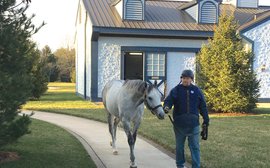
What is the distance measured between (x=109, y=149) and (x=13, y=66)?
3.53m

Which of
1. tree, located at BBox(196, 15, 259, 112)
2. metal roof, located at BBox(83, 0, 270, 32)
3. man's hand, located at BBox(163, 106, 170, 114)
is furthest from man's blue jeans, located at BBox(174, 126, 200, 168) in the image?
metal roof, located at BBox(83, 0, 270, 32)

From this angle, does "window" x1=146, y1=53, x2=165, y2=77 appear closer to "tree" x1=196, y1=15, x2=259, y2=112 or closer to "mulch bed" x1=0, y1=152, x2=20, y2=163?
"tree" x1=196, y1=15, x2=259, y2=112

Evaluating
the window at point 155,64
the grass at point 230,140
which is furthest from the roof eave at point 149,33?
the grass at point 230,140

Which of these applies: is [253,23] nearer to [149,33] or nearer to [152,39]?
[152,39]

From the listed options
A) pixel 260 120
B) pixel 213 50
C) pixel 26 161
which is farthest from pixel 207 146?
pixel 213 50

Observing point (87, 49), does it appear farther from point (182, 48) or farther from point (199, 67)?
point (199, 67)

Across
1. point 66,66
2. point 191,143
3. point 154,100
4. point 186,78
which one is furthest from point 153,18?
point 66,66

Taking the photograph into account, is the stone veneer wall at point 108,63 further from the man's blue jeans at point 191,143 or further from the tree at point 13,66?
the man's blue jeans at point 191,143

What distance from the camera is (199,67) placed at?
19344 millimetres

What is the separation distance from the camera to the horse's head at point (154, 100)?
21.6 feet

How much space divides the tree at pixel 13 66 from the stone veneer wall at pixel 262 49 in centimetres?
2007

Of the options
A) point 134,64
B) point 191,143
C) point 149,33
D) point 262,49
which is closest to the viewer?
point 191,143

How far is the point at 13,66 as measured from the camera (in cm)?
673

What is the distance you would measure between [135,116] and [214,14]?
19.1 m
